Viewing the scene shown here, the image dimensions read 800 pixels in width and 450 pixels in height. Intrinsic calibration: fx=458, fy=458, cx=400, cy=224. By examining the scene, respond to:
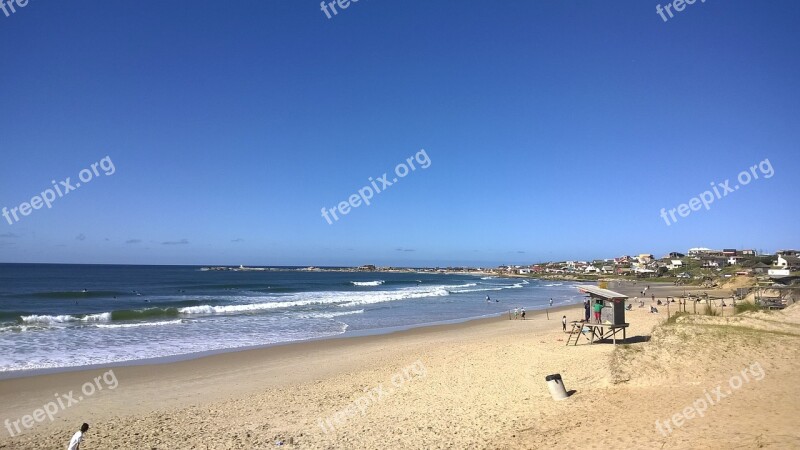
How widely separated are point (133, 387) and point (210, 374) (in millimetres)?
2205

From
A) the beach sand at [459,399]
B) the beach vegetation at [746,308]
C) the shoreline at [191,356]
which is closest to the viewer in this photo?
the beach sand at [459,399]

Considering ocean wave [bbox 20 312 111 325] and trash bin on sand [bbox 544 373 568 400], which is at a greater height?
ocean wave [bbox 20 312 111 325]

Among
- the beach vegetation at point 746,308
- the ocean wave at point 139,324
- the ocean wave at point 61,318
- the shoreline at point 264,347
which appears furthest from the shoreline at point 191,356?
the beach vegetation at point 746,308

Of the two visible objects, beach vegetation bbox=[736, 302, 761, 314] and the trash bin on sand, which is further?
beach vegetation bbox=[736, 302, 761, 314]

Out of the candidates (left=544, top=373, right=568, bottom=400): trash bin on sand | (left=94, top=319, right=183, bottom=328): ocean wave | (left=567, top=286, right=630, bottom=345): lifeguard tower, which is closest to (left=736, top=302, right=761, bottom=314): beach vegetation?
(left=567, top=286, right=630, bottom=345): lifeguard tower

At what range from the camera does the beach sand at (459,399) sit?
793 cm

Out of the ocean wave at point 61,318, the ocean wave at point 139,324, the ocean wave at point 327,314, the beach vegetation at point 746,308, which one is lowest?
the ocean wave at point 327,314

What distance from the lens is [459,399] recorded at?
1043cm

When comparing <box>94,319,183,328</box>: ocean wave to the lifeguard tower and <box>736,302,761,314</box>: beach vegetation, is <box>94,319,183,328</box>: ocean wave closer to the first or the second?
the lifeguard tower

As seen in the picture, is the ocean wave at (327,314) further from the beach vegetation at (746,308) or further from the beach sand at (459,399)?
the beach vegetation at (746,308)

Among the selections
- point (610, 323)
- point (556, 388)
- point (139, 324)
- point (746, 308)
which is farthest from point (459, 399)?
point (139, 324)

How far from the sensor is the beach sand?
7930mm

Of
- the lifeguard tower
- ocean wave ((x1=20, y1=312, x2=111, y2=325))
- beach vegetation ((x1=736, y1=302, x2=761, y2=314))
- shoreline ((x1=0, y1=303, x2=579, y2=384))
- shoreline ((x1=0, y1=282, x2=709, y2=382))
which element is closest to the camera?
shoreline ((x1=0, y1=282, x2=709, y2=382))

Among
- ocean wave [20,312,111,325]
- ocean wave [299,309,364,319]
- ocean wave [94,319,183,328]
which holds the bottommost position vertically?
ocean wave [299,309,364,319]
